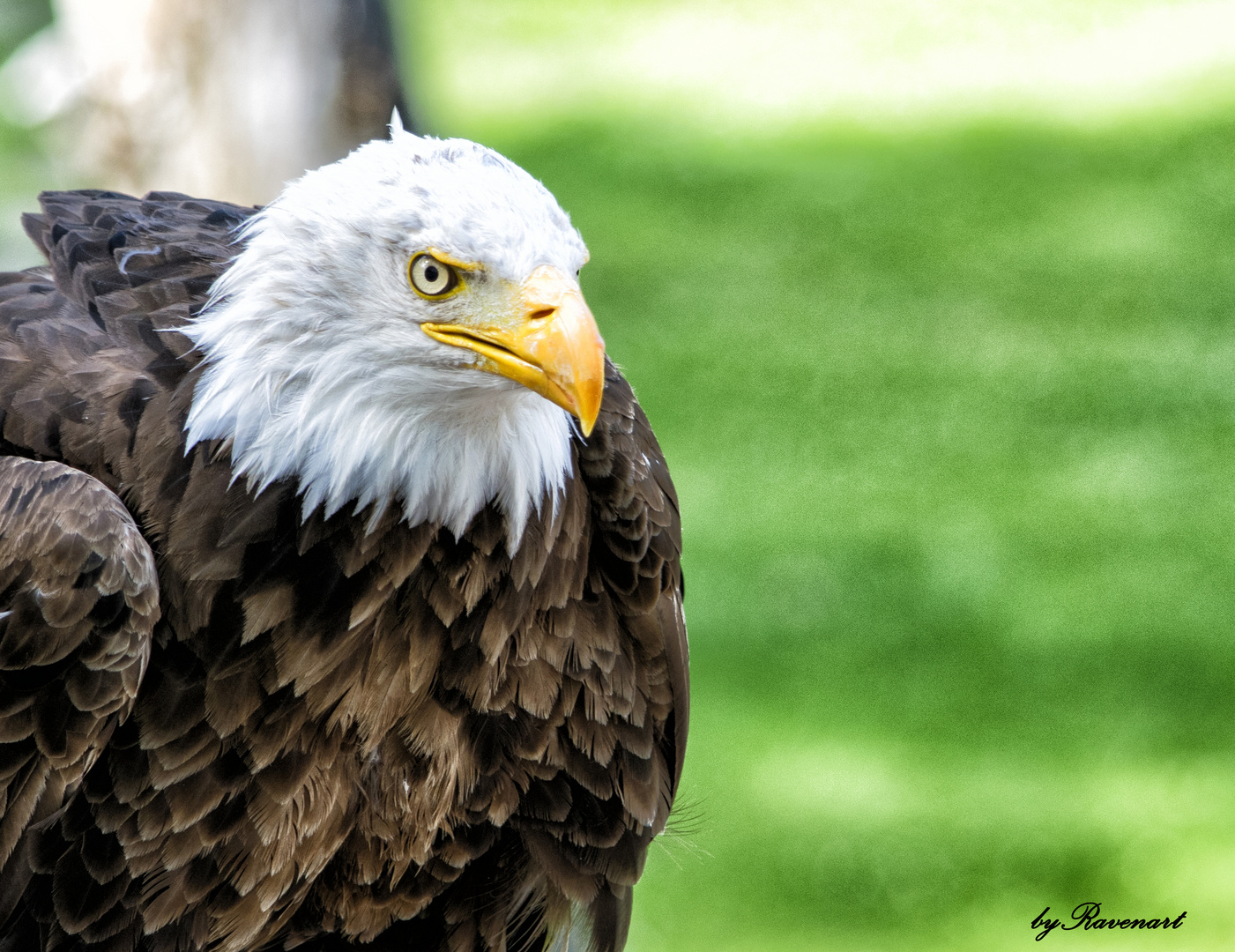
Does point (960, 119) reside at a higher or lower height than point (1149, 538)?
higher

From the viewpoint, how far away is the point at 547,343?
2.37 m

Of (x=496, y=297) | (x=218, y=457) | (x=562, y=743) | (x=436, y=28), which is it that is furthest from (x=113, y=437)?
(x=436, y=28)

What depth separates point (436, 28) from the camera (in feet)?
40.0

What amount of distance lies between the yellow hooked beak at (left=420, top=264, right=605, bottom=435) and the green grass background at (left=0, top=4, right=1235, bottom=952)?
179 centimetres

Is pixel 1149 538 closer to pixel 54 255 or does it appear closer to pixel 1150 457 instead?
pixel 1150 457

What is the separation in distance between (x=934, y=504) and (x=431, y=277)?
447 centimetres

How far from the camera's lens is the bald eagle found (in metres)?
2.50

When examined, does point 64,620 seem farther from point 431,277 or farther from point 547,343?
point 547,343

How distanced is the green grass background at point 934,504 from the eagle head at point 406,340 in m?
1.54

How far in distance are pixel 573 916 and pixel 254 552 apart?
3.93 ft

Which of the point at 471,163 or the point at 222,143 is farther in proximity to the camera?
the point at 222,143

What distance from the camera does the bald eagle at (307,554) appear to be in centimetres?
250
